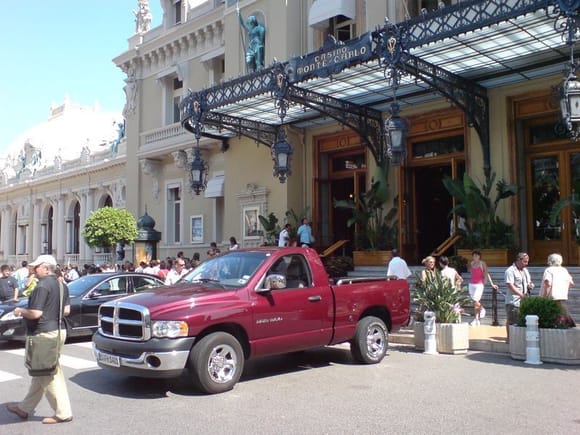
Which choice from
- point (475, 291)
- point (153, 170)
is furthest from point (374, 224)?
point (153, 170)

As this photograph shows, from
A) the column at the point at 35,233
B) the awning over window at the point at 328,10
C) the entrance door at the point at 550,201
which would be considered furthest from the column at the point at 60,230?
the entrance door at the point at 550,201

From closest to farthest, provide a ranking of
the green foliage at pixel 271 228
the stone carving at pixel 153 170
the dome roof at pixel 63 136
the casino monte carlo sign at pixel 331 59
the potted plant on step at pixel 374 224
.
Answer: the casino monte carlo sign at pixel 331 59
the potted plant on step at pixel 374 224
the green foliage at pixel 271 228
the stone carving at pixel 153 170
the dome roof at pixel 63 136

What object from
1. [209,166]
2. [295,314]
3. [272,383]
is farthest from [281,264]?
[209,166]

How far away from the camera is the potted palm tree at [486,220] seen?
49.2 feet

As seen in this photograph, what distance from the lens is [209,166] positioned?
81.9 feet

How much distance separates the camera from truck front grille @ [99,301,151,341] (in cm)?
719

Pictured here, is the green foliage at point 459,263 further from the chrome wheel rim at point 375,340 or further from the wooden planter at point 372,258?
the chrome wheel rim at point 375,340

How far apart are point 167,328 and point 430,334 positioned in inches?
202

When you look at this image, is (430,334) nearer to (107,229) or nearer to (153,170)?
(107,229)

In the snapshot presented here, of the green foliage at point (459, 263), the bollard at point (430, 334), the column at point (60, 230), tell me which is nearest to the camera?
the bollard at point (430, 334)

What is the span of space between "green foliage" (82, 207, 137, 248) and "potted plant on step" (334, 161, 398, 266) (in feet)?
34.4

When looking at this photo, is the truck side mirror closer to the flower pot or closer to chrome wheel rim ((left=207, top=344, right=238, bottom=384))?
chrome wheel rim ((left=207, top=344, right=238, bottom=384))

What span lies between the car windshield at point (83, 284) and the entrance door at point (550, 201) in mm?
11051

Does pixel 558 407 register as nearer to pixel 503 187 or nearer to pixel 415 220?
pixel 503 187
